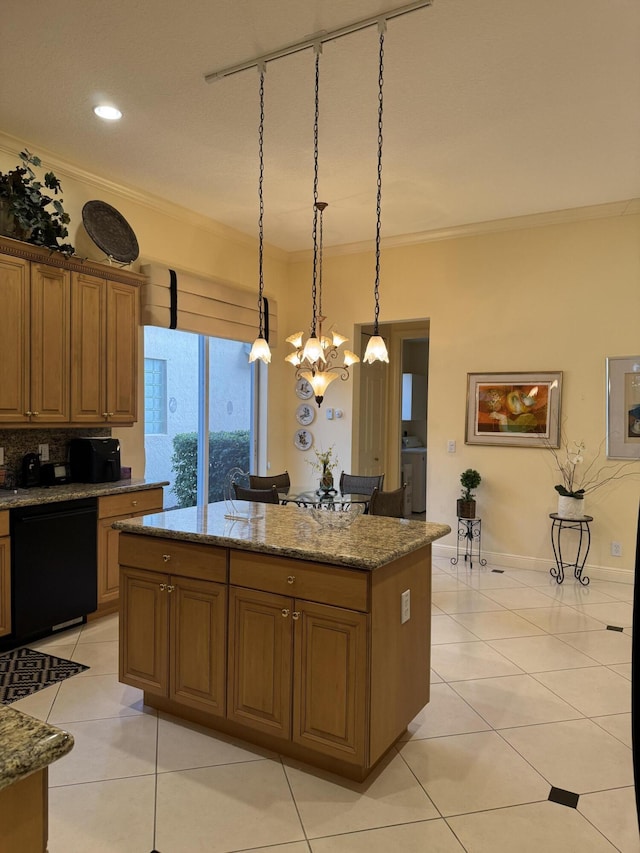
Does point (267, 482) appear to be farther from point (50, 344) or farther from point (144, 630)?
point (144, 630)

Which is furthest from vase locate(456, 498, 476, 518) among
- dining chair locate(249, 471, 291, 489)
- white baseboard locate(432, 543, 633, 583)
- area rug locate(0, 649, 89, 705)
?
area rug locate(0, 649, 89, 705)

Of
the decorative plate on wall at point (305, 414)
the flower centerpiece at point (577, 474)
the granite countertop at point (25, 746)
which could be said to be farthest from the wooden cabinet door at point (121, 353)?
the flower centerpiece at point (577, 474)

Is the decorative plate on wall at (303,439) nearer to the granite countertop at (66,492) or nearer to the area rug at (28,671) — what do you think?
the granite countertop at (66,492)

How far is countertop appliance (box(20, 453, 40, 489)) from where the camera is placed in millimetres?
3930

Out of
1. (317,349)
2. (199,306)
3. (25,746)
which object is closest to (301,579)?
(25,746)

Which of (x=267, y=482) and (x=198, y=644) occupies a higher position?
(x=267, y=482)

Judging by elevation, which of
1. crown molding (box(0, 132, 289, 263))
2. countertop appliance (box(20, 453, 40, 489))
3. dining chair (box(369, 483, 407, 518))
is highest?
crown molding (box(0, 132, 289, 263))

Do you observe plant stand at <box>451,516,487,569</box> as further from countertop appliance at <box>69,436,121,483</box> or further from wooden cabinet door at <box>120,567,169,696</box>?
wooden cabinet door at <box>120,567,169,696</box>

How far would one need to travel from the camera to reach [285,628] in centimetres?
231

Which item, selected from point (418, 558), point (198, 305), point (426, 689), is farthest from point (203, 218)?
point (426, 689)

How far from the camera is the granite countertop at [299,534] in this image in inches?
87.1

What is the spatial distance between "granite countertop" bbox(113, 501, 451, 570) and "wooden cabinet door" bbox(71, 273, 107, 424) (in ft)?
5.11

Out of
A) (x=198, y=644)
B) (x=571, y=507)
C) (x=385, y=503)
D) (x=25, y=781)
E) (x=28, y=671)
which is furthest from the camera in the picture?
(x=571, y=507)

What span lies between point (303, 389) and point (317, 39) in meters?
4.12
